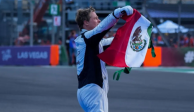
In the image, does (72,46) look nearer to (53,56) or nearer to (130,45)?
(53,56)

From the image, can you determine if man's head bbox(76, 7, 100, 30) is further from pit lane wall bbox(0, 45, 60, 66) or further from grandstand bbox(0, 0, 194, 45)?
grandstand bbox(0, 0, 194, 45)

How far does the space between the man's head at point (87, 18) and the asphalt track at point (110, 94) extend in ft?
12.4

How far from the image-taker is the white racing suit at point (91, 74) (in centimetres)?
430

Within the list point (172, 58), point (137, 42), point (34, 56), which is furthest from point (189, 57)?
point (137, 42)

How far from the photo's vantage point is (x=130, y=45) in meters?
4.50

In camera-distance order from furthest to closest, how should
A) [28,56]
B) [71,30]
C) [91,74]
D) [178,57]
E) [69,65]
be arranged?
[71,30]
[28,56]
[69,65]
[178,57]
[91,74]

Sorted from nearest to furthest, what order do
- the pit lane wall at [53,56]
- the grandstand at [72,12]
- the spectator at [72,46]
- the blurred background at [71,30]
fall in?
the spectator at [72,46], the pit lane wall at [53,56], the blurred background at [71,30], the grandstand at [72,12]

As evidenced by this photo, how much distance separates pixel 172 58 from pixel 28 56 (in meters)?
6.97

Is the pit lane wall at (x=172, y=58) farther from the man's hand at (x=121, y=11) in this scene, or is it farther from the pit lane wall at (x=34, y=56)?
the man's hand at (x=121, y=11)

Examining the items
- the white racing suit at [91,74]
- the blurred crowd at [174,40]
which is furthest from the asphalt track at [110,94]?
the blurred crowd at [174,40]

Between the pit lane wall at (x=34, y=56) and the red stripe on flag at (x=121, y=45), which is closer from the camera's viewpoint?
the red stripe on flag at (x=121, y=45)

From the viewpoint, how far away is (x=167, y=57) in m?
21.1

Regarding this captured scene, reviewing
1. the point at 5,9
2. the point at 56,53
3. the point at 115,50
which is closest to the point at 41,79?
the point at 56,53

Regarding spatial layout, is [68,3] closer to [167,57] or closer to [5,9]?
[5,9]
